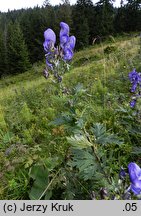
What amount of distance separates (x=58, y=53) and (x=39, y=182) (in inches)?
47.4

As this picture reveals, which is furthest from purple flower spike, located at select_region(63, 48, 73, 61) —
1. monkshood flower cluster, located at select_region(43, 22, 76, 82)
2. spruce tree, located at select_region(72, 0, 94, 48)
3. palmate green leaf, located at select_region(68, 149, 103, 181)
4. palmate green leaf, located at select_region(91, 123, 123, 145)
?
spruce tree, located at select_region(72, 0, 94, 48)

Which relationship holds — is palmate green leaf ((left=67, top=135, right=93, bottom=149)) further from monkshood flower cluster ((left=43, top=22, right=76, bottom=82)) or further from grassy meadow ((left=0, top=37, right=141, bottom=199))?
monkshood flower cluster ((left=43, top=22, right=76, bottom=82))

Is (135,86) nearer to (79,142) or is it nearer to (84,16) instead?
(79,142)

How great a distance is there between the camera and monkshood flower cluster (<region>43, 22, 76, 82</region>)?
2.66m

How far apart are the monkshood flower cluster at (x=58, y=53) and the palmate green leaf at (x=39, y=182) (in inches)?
38.4

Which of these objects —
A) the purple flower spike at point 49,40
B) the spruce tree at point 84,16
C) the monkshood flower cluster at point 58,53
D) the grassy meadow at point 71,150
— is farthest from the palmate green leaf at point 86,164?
the spruce tree at point 84,16

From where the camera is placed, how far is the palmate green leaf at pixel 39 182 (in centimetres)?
Answer: 315

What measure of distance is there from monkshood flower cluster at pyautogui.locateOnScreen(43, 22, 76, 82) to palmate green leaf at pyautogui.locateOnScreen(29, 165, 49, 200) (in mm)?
975

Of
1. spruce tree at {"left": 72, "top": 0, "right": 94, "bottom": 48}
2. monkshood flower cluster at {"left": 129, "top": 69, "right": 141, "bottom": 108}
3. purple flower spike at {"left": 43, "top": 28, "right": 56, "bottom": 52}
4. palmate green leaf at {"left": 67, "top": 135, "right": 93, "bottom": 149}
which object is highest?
purple flower spike at {"left": 43, "top": 28, "right": 56, "bottom": 52}

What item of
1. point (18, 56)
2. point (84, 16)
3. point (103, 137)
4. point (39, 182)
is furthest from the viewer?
point (84, 16)

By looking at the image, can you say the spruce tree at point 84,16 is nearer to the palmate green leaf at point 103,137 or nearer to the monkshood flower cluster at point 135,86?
the monkshood flower cluster at point 135,86

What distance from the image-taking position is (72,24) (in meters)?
47.1

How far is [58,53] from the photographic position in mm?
2664

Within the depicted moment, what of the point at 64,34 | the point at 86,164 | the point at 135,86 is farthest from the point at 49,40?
the point at 135,86
